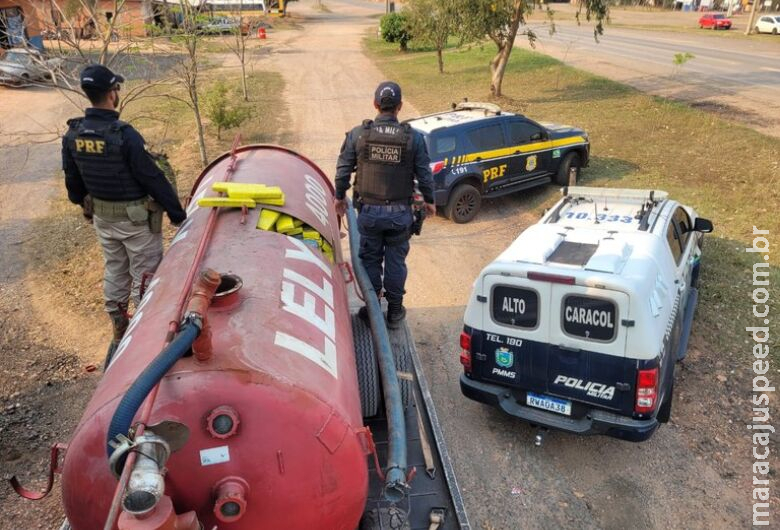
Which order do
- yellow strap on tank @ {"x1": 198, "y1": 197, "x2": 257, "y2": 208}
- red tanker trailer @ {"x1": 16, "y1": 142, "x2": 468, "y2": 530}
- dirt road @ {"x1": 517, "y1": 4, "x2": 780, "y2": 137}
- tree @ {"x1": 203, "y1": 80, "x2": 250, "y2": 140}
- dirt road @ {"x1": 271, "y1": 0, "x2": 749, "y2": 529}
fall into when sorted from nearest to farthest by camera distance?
red tanker trailer @ {"x1": 16, "y1": 142, "x2": 468, "y2": 530} → yellow strap on tank @ {"x1": 198, "y1": 197, "x2": 257, "y2": 208} → dirt road @ {"x1": 271, "y1": 0, "x2": 749, "y2": 529} → tree @ {"x1": 203, "y1": 80, "x2": 250, "y2": 140} → dirt road @ {"x1": 517, "y1": 4, "x2": 780, "y2": 137}

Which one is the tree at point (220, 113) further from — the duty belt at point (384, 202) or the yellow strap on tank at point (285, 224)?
the yellow strap on tank at point (285, 224)

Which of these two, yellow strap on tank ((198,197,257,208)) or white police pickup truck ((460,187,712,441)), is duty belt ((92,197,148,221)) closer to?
yellow strap on tank ((198,197,257,208))

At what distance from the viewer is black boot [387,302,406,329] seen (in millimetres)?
5867

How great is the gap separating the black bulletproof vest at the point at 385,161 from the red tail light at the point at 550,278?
58.3 inches

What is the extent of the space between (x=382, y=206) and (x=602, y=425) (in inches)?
111

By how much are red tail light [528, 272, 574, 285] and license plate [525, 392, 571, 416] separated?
1103 mm

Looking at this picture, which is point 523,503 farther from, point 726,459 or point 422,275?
point 422,275

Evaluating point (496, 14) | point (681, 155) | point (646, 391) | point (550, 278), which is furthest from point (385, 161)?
point (496, 14)

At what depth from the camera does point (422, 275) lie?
349 inches

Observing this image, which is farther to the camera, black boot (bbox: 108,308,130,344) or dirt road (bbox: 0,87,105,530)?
black boot (bbox: 108,308,130,344)

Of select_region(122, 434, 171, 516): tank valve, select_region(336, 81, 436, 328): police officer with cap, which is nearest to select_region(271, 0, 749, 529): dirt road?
select_region(336, 81, 436, 328): police officer with cap

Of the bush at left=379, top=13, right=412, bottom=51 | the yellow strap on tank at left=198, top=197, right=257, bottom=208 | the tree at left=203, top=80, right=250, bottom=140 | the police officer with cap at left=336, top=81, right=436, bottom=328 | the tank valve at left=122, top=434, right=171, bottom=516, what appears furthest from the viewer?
the bush at left=379, top=13, right=412, bottom=51

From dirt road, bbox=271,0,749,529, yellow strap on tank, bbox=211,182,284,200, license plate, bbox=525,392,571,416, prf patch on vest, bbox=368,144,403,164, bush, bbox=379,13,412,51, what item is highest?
bush, bbox=379,13,412,51

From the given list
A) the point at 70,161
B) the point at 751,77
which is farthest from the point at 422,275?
the point at 751,77
